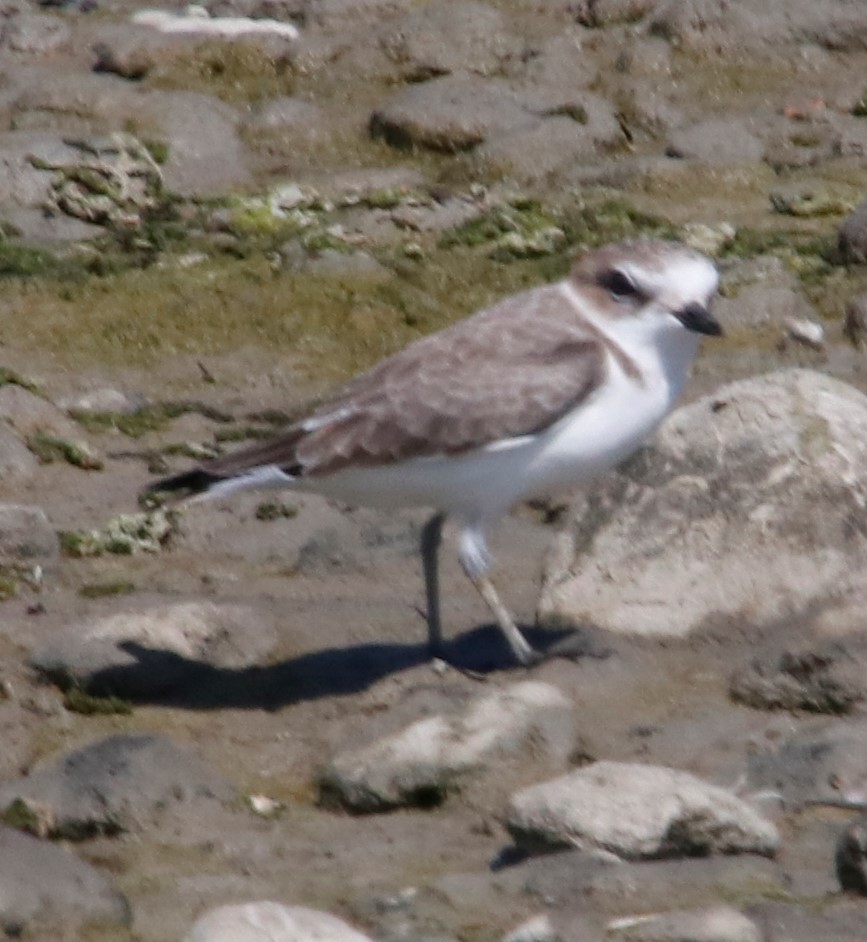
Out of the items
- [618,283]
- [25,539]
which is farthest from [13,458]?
[618,283]

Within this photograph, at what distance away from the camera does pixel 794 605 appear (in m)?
7.93

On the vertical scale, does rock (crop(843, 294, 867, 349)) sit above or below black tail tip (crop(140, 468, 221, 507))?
below

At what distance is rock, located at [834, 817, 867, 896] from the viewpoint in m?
5.84

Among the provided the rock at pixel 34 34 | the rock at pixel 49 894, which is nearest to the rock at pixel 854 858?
the rock at pixel 49 894

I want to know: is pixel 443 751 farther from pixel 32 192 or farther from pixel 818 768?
pixel 32 192

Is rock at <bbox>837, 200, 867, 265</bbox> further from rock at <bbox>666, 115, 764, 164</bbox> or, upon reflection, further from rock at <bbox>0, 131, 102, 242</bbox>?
rock at <bbox>0, 131, 102, 242</bbox>

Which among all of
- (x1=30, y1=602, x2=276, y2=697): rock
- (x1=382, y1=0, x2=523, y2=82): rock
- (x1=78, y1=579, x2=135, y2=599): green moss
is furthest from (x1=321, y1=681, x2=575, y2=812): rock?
(x1=382, y1=0, x2=523, y2=82): rock

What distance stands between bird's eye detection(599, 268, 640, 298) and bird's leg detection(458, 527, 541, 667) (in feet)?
3.21

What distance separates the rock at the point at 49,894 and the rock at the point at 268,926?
0.32 m

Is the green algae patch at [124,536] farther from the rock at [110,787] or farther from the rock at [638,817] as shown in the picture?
the rock at [638,817]

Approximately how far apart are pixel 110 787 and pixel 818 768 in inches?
83.5

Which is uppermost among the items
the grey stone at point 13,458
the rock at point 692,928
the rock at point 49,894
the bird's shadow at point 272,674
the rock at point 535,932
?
the rock at point 692,928

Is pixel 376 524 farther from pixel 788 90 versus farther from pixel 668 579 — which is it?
pixel 788 90

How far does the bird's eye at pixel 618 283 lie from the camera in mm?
7824
